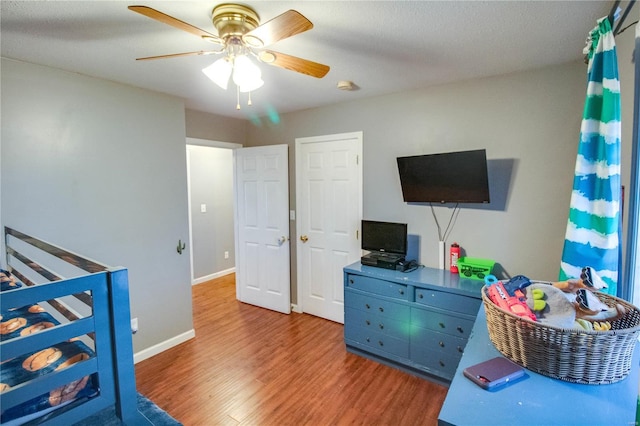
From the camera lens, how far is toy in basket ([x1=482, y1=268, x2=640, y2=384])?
3.04 ft

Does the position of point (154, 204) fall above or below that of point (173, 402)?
above

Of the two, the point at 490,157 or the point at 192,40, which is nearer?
the point at 192,40

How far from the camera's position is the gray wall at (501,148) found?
2285mm

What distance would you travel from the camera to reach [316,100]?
315 cm

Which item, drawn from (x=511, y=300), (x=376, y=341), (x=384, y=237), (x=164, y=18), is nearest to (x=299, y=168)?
(x=384, y=237)

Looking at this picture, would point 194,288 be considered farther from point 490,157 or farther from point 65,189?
point 490,157

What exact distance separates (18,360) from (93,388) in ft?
1.27

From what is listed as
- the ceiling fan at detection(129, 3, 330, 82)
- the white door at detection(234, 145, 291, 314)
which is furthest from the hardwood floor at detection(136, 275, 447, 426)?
the ceiling fan at detection(129, 3, 330, 82)

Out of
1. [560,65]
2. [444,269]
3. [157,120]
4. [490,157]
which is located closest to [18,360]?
[157,120]

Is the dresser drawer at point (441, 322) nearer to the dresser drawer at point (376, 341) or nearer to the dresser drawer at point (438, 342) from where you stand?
the dresser drawer at point (438, 342)

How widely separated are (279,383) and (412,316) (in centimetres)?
115

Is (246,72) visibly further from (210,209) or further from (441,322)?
(210,209)

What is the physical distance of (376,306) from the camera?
8.76ft

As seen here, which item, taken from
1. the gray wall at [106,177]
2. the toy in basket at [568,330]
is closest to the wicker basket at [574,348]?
the toy in basket at [568,330]
